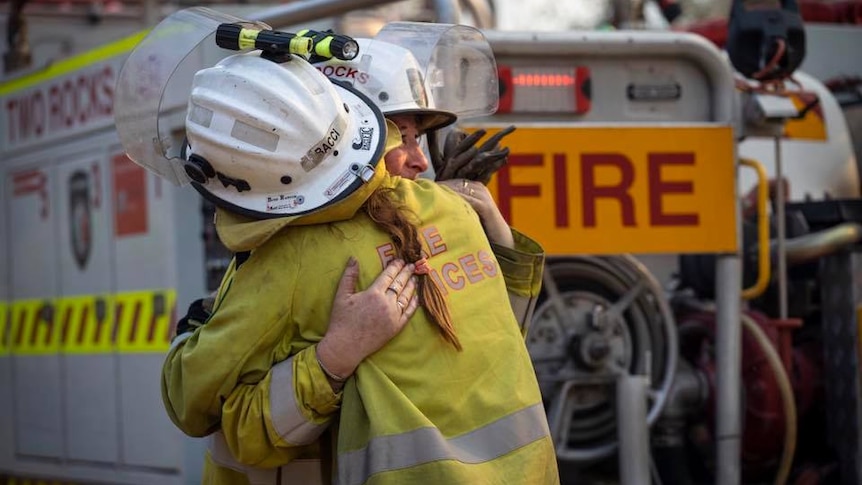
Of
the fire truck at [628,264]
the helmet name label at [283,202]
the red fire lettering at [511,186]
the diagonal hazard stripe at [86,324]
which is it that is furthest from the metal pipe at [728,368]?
the diagonal hazard stripe at [86,324]

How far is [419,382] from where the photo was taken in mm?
2461

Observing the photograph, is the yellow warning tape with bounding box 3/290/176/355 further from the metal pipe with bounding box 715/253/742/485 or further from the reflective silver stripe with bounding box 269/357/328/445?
the reflective silver stripe with bounding box 269/357/328/445

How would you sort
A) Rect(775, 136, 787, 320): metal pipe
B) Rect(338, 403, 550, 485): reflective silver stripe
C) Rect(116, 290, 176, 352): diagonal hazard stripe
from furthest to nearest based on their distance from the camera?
Rect(116, 290, 176, 352): diagonal hazard stripe
Rect(775, 136, 787, 320): metal pipe
Rect(338, 403, 550, 485): reflective silver stripe

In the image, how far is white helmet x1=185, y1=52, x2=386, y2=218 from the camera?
2.46 metres

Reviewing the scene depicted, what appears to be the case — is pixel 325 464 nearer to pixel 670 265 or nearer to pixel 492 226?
pixel 492 226

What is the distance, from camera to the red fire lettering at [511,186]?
13.7 feet

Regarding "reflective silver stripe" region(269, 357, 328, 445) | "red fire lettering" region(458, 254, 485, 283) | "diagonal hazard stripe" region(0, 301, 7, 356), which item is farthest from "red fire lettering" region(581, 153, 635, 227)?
"diagonal hazard stripe" region(0, 301, 7, 356)

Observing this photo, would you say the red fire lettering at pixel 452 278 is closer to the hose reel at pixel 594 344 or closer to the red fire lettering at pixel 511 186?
the red fire lettering at pixel 511 186

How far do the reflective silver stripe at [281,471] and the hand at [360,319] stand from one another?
22 centimetres

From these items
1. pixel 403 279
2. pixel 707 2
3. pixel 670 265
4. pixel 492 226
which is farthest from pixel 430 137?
pixel 707 2

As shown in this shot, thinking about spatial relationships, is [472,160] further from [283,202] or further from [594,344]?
[594,344]

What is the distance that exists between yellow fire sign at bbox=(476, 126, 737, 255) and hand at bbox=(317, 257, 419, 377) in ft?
5.54

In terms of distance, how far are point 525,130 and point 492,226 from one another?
133 centimetres

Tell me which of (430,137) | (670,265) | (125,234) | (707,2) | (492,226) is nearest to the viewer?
(492,226)
